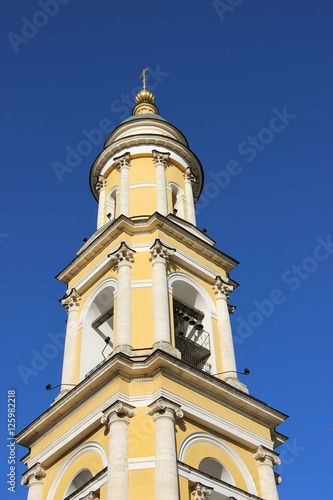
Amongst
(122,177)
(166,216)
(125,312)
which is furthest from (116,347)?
(122,177)

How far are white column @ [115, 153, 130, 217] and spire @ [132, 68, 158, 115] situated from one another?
24.8ft

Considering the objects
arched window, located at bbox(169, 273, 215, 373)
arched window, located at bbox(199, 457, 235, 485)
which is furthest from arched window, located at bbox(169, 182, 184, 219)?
arched window, located at bbox(199, 457, 235, 485)

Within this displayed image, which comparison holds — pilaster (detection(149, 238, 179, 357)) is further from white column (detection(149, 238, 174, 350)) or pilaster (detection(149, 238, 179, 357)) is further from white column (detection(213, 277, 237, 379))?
white column (detection(213, 277, 237, 379))

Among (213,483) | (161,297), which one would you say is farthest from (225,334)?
(213,483)

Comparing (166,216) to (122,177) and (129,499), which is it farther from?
(129,499)

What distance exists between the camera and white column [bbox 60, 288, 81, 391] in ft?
77.4

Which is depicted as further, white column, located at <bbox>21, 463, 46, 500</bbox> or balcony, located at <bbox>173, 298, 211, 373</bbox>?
balcony, located at <bbox>173, 298, 211, 373</bbox>

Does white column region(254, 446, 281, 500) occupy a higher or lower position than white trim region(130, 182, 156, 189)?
lower

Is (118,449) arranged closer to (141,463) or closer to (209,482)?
(141,463)

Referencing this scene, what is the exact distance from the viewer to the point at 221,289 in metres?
25.9

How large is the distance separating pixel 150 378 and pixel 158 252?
5.16 meters

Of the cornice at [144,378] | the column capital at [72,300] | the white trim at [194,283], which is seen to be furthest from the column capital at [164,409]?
the column capital at [72,300]

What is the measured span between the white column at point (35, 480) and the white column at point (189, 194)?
11703 millimetres

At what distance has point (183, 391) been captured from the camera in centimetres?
2047
